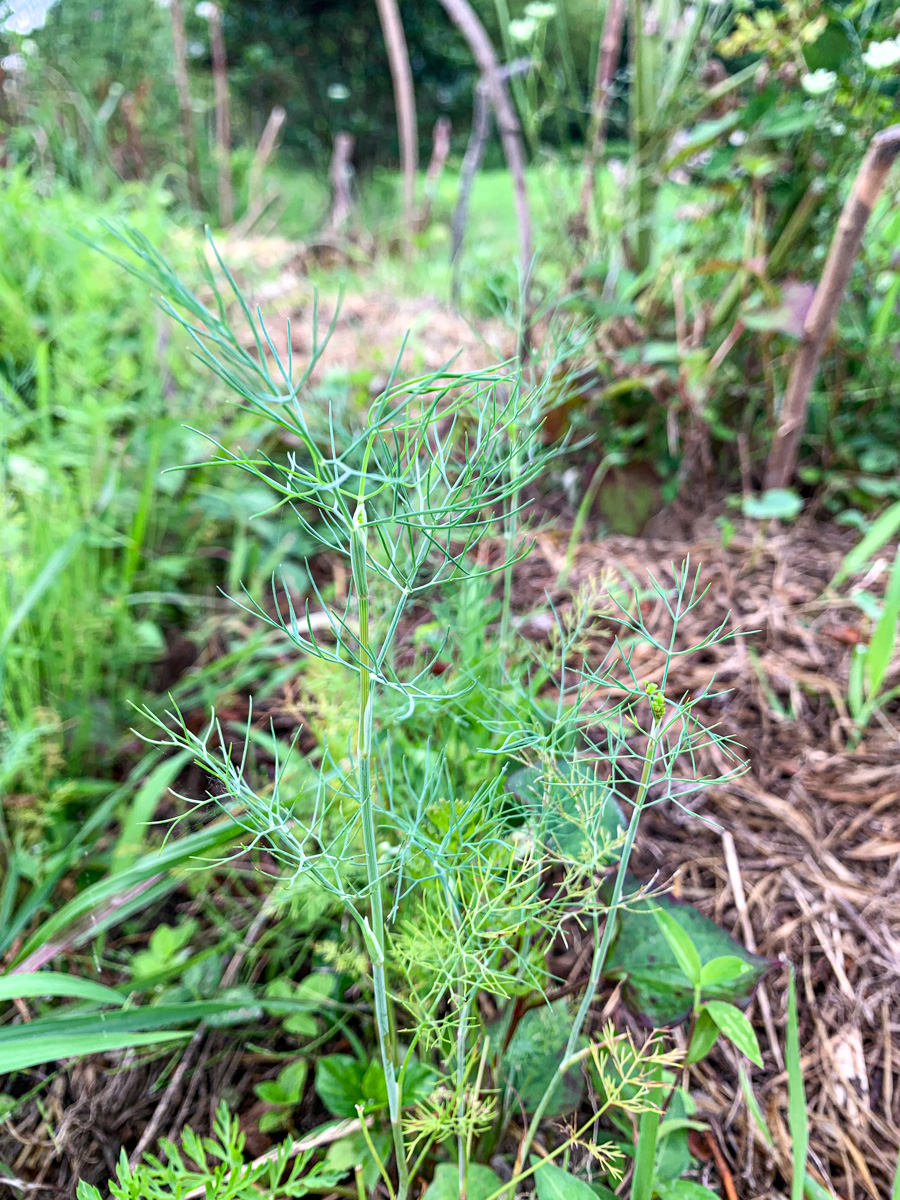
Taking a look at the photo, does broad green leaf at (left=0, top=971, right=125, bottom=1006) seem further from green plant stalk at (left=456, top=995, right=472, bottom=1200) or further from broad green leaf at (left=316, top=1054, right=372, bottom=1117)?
green plant stalk at (left=456, top=995, right=472, bottom=1200)

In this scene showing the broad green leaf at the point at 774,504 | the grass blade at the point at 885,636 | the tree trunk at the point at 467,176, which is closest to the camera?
the grass blade at the point at 885,636

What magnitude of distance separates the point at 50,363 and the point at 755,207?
1471mm

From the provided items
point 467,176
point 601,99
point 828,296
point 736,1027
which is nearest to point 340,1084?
point 736,1027

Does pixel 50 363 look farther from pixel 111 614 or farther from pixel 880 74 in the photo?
pixel 880 74

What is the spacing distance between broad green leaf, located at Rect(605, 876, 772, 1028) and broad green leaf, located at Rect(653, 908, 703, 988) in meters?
0.01

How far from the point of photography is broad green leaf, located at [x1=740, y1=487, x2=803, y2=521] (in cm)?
129

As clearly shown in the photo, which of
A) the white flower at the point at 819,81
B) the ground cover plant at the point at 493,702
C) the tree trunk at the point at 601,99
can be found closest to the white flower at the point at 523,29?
the ground cover plant at the point at 493,702

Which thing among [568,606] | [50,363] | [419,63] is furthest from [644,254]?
[419,63]

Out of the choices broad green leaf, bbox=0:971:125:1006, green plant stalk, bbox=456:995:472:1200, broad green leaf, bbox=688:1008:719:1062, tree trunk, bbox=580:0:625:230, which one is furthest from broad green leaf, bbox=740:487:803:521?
broad green leaf, bbox=0:971:125:1006

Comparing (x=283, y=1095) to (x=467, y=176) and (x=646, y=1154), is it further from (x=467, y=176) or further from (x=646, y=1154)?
(x=467, y=176)

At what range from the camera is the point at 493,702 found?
60 centimetres

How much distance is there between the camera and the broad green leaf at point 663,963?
57cm

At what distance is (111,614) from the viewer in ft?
3.64

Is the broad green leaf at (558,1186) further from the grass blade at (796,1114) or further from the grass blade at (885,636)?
the grass blade at (885,636)
